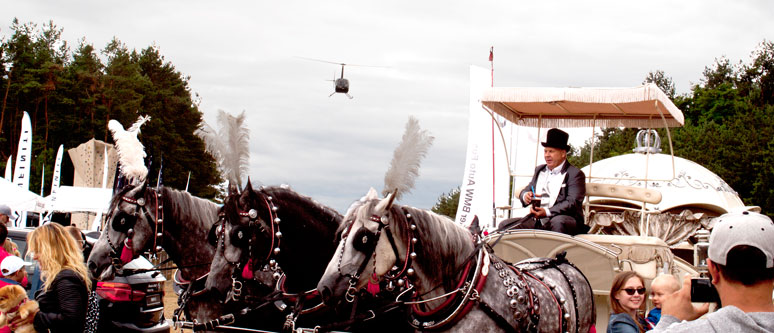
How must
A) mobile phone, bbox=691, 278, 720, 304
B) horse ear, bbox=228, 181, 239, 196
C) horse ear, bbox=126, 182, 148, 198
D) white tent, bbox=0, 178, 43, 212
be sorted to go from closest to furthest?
1. mobile phone, bbox=691, 278, 720, 304
2. horse ear, bbox=228, 181, 239, 196
3. horse ear, bbox=126, 182, 148, 198
4. white tent, bbox=0, 178, 43, 212

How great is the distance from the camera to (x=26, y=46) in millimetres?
41156

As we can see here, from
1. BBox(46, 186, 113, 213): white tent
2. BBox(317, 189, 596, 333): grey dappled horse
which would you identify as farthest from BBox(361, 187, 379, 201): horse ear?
BBox(46, 186, 113, 213): white tent

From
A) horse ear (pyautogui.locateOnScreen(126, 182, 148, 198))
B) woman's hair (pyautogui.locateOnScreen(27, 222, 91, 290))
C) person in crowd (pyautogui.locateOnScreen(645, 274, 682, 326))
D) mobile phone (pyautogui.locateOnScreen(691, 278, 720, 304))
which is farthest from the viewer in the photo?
horse ear (pyautogui.locateOnScreen(126, 182, 148, 198))

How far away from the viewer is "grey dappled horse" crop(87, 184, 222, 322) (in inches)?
260

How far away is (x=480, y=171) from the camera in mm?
15531

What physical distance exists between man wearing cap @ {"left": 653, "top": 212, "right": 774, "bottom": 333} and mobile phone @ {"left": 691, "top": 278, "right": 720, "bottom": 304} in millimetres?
225

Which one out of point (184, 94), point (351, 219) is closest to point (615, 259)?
point (351, 219)

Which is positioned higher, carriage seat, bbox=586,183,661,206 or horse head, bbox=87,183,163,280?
carriage seat, bbox=586,183,661,206

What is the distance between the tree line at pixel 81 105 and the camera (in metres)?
38.8

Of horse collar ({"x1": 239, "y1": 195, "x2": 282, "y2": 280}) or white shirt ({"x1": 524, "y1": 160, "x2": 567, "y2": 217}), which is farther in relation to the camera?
white shirt ({"x1": 524, "y1": 160, "x2": 567, "y2": 217})

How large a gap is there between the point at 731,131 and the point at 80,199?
86.4 feet

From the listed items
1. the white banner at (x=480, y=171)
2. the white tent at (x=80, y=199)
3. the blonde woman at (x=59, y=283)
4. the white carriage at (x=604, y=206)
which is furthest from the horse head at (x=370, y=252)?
the white tent at (x=80, y=199)

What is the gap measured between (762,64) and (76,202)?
112 ft

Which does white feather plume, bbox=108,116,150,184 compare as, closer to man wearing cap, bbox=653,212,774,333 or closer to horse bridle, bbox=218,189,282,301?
horse bridle, bbox=218,189,282,301
